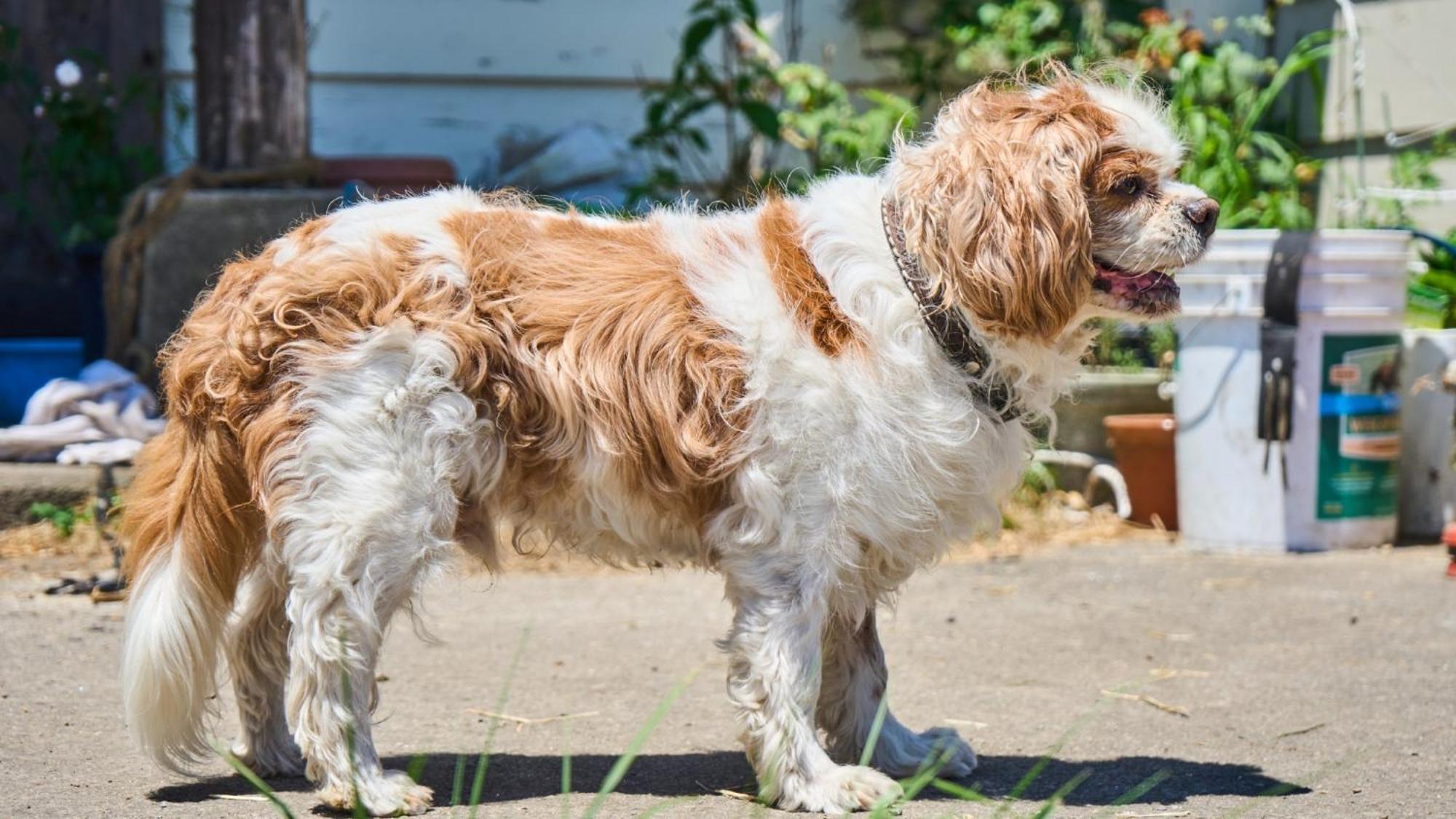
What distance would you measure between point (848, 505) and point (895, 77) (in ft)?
20.6

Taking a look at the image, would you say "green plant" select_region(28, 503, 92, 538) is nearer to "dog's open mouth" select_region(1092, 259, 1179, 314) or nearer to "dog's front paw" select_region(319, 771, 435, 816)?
"dog's front paw" select_region(319, 771, 435, 816)

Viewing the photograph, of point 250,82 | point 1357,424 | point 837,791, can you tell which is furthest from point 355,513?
point 1357,424

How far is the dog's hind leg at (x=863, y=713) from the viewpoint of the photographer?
3752mm

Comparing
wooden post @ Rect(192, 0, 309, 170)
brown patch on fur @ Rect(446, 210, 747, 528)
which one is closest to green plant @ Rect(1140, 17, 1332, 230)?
wooden post @ Rect(192, 0, 309, 170)

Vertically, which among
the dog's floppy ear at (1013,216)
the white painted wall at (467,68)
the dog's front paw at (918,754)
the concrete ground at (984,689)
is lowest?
the concrete ground at (984,689)

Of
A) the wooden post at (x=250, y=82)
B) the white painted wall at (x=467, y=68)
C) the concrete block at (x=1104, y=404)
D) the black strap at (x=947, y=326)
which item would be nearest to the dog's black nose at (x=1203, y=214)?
the black strap at (x=947, y=326)

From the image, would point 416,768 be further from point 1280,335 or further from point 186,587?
point 1280,335

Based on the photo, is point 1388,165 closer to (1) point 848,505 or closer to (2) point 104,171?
(1) point 848,505

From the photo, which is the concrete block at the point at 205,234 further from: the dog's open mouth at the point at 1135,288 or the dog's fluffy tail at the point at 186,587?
the dog's open mouth at the point at 1135,288

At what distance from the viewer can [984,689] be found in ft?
15.0

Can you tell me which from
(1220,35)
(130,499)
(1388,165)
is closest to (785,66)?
(1220,35)

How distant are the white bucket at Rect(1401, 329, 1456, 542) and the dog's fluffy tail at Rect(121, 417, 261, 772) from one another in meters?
4.97

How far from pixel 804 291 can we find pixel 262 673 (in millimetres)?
1570

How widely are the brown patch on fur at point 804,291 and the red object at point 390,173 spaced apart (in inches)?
167
